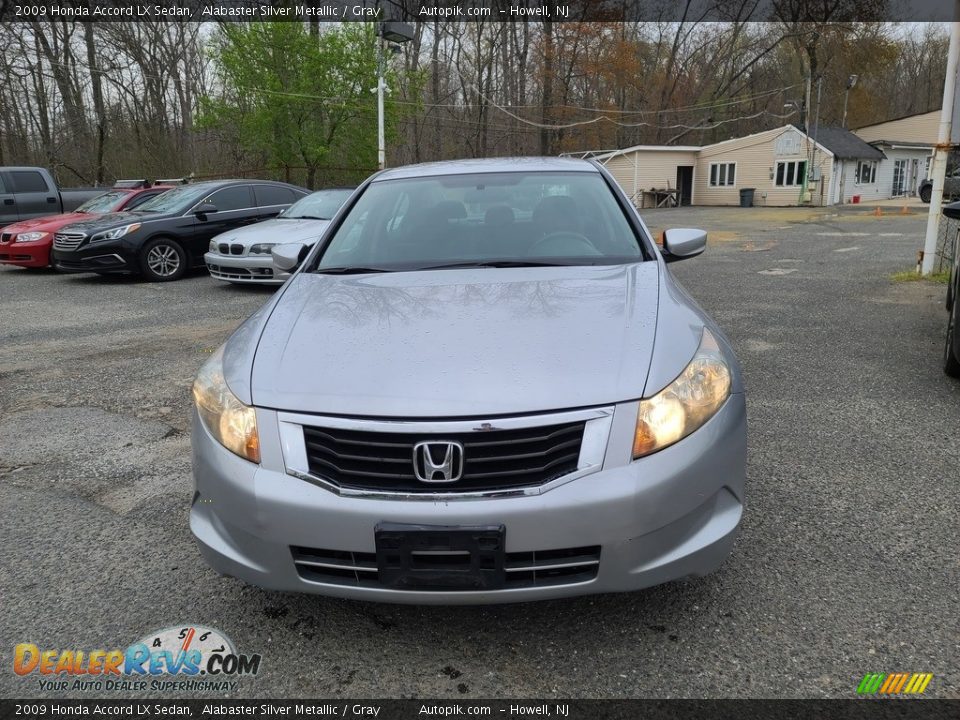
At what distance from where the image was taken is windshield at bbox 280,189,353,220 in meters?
10.5

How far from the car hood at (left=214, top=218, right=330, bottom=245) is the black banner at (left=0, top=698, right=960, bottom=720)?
24.7ft

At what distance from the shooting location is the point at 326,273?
130 inches

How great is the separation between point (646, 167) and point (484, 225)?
37.0 metres

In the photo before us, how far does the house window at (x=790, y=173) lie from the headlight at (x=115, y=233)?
34833 mm

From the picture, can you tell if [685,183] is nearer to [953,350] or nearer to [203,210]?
[203,210]

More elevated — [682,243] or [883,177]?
[883,177]

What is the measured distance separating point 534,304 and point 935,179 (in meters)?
9.04

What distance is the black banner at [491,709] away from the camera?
195cm

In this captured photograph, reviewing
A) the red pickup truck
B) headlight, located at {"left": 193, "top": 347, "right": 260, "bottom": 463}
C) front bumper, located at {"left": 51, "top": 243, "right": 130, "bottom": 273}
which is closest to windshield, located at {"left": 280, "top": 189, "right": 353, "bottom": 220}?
front bumper, located at {"left": 51, "top": 243, "right": 130, "bottom": 273}

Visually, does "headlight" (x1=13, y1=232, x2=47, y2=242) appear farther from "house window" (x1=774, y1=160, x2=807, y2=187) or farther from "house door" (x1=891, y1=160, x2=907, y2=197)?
"house door" (x1=891, y1=160, x2=907, y2=197)

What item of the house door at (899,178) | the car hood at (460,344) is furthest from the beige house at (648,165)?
the car hood at (460,344)

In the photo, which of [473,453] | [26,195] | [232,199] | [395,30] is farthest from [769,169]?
[473,453]

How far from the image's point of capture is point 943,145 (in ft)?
30.0

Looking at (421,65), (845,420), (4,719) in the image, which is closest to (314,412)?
(4,719)
